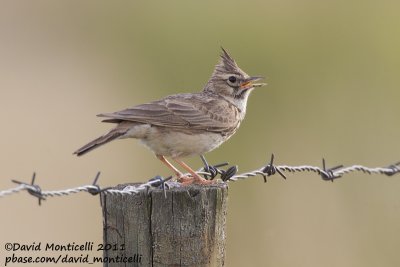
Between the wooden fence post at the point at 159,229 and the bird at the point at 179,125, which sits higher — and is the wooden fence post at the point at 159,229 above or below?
below

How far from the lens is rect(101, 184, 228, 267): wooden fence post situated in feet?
18.4

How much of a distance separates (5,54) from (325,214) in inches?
308

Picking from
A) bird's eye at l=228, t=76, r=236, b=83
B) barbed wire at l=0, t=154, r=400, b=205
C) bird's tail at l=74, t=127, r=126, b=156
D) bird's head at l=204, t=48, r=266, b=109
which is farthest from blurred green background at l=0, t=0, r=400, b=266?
bird's tail at l=74, t=127, r=126, b=156

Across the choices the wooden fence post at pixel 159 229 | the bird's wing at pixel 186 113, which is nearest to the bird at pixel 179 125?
the bird's wing at pixel 186 113

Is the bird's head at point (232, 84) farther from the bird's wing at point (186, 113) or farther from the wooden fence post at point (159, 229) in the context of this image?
the wooden fence post at point (159, 229)

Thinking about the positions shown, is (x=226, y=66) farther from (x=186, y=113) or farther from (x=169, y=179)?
(x=169, y=179)

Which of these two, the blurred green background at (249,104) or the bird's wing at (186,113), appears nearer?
the bird's wing at (186,113)

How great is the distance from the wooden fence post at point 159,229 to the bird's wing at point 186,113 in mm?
1613

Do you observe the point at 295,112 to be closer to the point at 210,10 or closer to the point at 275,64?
the point at 275,64

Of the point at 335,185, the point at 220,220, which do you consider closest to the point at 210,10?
the point at 335,185

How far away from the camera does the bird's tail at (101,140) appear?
6734mm

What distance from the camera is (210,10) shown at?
1697cm

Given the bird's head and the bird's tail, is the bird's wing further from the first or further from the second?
the bird's head

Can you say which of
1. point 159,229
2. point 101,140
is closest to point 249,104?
point 101,140
